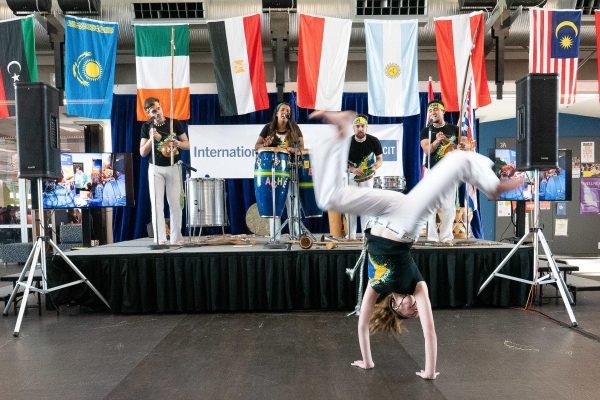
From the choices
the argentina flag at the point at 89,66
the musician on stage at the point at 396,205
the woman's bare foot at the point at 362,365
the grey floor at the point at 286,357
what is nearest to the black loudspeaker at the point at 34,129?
the grey floor at the point at 286,357

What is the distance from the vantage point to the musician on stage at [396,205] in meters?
2.15

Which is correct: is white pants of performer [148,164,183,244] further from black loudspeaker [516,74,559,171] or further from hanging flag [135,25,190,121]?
black loudspeaker [516,74,559,171]

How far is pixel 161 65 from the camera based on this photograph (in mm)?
6098

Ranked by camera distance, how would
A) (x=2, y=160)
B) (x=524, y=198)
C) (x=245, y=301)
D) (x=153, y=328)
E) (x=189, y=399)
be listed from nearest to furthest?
(x=189, y=399)
(x=153, y=328)
(x=245, y=301)
(x=524, y=198)
(x=2, y=160)

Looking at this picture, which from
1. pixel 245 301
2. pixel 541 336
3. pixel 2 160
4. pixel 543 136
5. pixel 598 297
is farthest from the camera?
pixel 2 160

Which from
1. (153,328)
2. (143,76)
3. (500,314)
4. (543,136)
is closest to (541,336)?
(500,314)

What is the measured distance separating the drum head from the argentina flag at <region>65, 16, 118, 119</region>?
2456 millimetres

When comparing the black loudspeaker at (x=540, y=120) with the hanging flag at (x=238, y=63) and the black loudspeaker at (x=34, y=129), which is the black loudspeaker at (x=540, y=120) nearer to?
the hanging flag at (x=238, y=63)

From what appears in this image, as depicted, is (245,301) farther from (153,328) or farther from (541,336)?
(541,336)

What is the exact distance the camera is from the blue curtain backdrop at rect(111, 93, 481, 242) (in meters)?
7.19

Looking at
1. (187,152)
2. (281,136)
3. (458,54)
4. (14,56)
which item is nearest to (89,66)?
(14,56)

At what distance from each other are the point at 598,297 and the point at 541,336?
1977mm

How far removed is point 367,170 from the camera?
475 cm

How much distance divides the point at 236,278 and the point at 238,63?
10.6 feet
